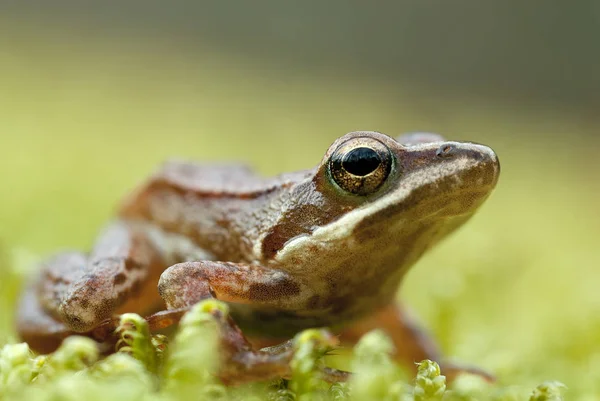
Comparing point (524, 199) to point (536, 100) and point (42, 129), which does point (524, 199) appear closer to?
point (42, 129)

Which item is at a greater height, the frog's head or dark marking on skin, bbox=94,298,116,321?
the frog's head

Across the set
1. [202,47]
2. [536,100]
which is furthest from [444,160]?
[536,100]

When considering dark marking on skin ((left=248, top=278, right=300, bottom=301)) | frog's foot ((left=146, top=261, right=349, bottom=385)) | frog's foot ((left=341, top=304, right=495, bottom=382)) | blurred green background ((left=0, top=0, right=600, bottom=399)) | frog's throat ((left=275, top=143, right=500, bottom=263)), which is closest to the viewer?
frog's foot ((left=146, top=261, right=349, bottom=385))

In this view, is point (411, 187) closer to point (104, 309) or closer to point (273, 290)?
point (273, 290)

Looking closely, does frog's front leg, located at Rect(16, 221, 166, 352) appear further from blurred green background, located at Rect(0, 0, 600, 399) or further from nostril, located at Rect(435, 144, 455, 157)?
nostril, located at Rect(435, 144, 455, 157)

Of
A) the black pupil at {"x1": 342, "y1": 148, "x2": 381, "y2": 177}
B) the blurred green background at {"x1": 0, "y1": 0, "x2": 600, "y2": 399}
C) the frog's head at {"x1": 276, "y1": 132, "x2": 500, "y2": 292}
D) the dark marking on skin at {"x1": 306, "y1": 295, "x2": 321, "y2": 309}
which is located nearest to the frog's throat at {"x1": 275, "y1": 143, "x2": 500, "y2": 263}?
the frog's head at {"x1": 276, "y1": 132, "x2": 500, "y2": 292}
